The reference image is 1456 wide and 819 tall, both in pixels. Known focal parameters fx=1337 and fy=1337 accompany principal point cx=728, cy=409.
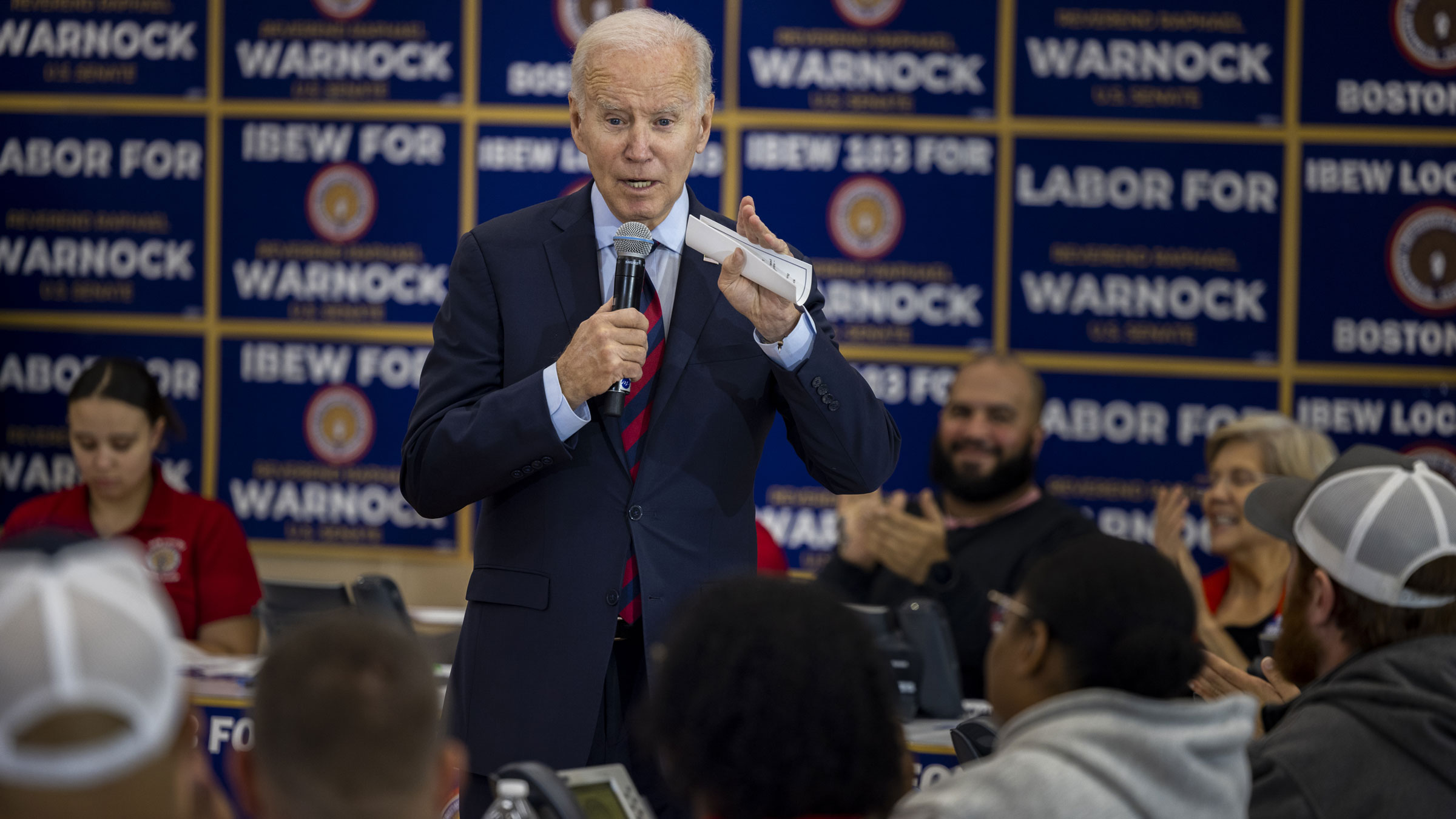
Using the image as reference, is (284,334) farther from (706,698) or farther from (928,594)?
(706,698)

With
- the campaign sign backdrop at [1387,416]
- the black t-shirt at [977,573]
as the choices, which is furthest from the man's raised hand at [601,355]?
the campaign sign backdrop at [1387,416]

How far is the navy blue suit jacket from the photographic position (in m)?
1.74

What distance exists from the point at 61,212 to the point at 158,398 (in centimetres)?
147

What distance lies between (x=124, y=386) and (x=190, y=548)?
50 cm

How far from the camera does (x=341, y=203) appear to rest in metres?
4.77

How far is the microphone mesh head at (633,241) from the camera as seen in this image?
1.81m

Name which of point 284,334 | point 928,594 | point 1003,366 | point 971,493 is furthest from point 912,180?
point 284,334

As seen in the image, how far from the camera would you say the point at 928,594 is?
3621 mm

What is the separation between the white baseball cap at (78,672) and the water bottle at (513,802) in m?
0.43

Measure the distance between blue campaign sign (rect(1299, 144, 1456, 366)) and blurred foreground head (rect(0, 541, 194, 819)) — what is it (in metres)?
4.24

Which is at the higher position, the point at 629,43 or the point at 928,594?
the point at 629,43

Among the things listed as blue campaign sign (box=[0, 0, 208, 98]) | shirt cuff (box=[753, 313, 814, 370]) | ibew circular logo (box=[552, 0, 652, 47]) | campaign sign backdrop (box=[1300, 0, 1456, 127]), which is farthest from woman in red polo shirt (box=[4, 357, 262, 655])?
campaign sign backdrop (box=[1300, 0, 1456, 127])

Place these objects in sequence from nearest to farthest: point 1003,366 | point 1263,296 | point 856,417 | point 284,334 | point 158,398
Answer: point 856,417 → point 158,398 → point 1003,366 → point 1263,296 → point 284,334

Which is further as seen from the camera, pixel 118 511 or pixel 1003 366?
pixel 1003 366
